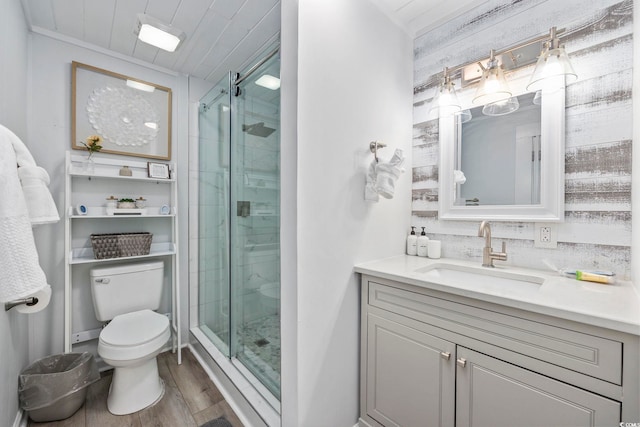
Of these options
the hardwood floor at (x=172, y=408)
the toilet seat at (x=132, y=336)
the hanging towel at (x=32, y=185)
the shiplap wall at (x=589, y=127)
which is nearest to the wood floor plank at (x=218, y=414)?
the hardwood floor at (x=172, y=408)

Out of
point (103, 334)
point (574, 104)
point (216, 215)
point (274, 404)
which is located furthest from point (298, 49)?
point (103, 334)

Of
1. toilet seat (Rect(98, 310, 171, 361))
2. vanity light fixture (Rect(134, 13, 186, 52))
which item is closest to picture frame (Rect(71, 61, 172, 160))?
vanity light fixture (Rect(134, 13, 186, 52))

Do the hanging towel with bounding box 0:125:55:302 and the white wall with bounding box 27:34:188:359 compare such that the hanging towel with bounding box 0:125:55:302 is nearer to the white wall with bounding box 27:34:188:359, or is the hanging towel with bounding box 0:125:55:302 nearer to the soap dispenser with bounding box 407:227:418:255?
the white wall with bounding box 27:34:188:359

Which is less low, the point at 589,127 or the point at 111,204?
the point at 589,127

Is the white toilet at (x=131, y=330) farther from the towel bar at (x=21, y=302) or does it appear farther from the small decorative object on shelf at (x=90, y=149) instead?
the small decorative object on shelf at (x=90, y=149)

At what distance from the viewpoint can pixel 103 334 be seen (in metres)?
1.60

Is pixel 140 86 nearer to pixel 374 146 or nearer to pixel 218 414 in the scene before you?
pixel 374 146

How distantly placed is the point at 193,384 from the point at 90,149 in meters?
1.75

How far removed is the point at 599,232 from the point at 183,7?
7.86 ft

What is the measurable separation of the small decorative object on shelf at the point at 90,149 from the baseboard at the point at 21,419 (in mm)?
1401

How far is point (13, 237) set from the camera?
896mm

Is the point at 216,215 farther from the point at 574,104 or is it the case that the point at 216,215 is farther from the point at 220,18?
the point at 574,104

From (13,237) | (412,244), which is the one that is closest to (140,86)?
(13,237)

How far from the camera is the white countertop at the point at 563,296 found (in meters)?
0.74
